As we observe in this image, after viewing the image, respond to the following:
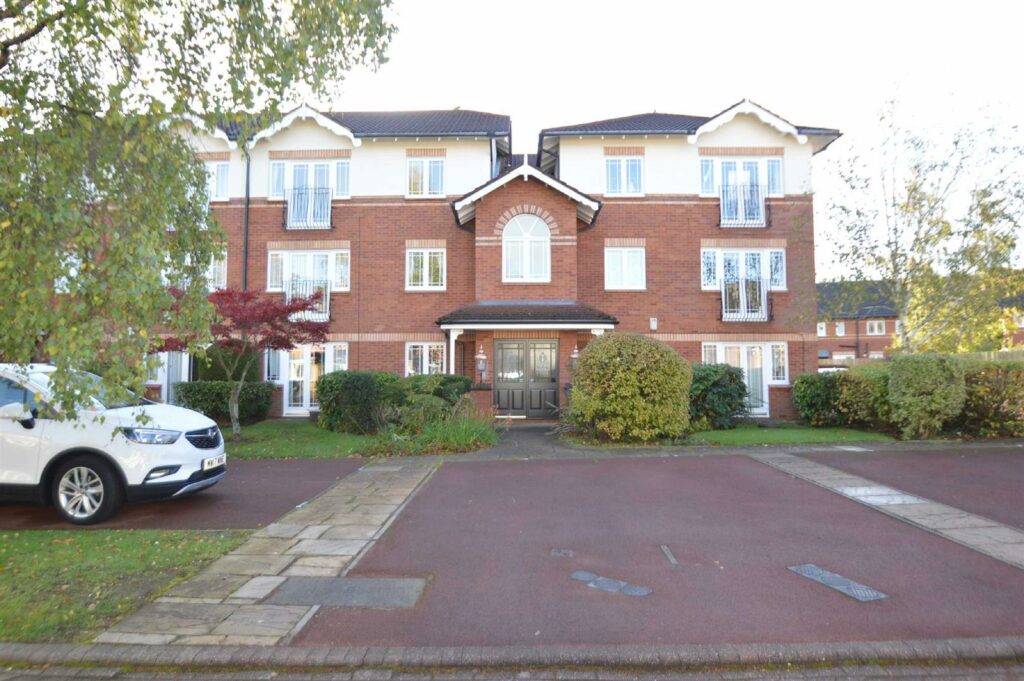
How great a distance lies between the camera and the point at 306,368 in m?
18.3

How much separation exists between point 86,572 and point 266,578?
1429 millimetres

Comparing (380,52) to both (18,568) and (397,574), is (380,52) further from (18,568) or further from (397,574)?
(18,568)

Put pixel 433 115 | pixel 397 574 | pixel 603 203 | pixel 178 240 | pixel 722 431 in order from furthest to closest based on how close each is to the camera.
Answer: pixel 433 115, pixel 603 203, pixel 722 431, pixel 178 240, pixel 397 574

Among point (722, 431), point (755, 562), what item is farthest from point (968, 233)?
point (755, 562)

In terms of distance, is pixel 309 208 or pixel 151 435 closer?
pixel 151 435

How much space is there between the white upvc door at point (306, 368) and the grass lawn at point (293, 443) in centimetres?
262

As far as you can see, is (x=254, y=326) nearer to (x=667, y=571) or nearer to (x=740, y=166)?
(x=667, y=571)

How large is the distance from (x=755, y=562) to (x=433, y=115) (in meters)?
19.3

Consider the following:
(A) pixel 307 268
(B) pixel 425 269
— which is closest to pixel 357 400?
(B) pixel 425 269

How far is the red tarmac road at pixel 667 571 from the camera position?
12.6 ft

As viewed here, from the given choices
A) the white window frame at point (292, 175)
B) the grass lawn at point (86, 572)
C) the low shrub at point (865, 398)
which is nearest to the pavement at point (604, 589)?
the grass lawn at point (86, 572)

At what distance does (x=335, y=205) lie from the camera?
18406 mm

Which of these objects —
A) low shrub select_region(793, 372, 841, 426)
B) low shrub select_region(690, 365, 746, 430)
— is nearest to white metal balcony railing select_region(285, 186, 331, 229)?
low shrub select_region(690, 365, 746, 430)

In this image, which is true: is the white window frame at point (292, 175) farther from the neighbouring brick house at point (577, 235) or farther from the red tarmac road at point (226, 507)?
the red tarmac road at point (226, 507)
